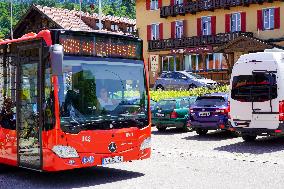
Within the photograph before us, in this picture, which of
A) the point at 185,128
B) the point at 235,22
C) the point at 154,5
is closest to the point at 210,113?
the point at 185,128

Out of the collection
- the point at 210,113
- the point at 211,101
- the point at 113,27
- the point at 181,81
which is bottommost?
the point at 210,113

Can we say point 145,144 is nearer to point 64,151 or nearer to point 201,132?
point 64,151

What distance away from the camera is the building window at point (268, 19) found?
4184 centimetres

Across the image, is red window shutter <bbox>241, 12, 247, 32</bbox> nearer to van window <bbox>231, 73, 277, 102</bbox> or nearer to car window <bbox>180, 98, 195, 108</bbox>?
car window <bbox>180, 98, 195, 108</bbox>

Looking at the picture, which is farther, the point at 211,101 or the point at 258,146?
the point at 211,101

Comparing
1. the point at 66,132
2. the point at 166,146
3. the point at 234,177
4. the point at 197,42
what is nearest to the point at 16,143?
the point at 66,132

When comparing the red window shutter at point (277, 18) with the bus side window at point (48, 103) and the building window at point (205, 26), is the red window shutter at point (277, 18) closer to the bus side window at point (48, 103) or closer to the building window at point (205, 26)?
the building window at point (205, 26)

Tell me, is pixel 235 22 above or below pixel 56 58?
above

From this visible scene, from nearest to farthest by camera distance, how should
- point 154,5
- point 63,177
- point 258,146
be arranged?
point 63,177
point 258,146
point 154,5

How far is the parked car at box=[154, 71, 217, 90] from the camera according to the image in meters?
37.3

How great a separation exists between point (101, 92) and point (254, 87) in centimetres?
712

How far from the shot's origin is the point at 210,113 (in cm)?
1834

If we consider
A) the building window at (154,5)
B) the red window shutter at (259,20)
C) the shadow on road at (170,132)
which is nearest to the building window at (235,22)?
the red window shutter at (259,20)

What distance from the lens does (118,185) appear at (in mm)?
9602
